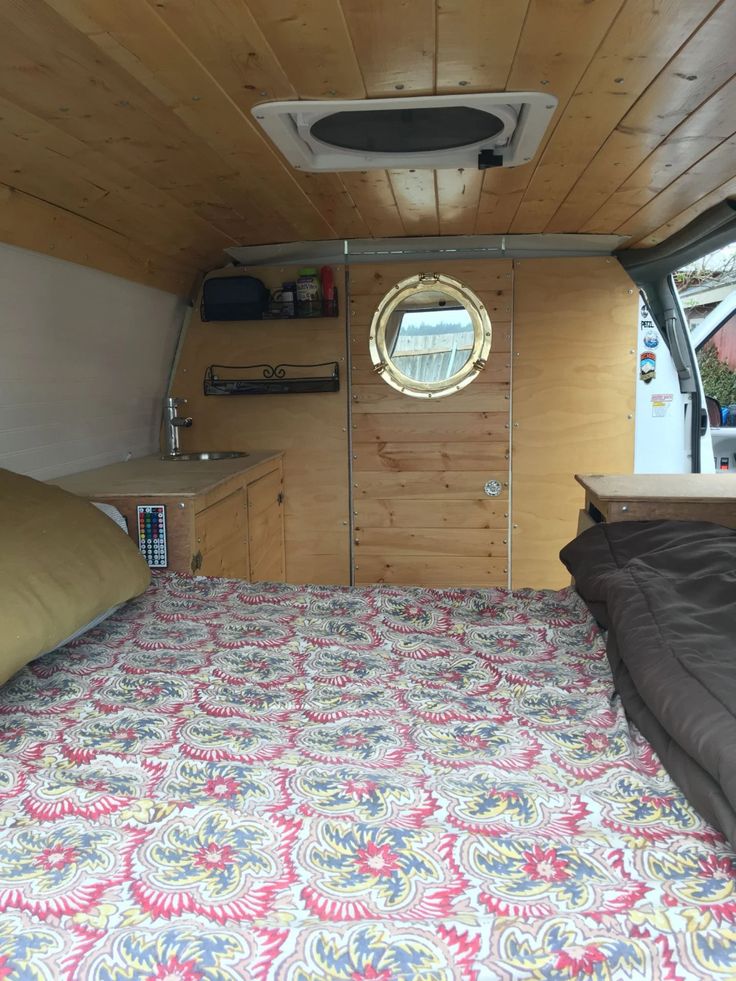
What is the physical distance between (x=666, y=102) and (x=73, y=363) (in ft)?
7.06

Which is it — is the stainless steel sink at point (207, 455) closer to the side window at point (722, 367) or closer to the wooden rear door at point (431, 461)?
the wooden rear door at point (431, 461)

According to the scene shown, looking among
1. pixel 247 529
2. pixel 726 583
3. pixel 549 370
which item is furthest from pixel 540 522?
pixel 726 583

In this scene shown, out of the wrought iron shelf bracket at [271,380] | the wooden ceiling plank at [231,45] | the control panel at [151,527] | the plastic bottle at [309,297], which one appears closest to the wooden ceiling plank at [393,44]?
the wooden ceiling plank at [231,45]

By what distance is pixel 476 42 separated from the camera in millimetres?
1519

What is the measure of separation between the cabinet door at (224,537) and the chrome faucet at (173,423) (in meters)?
0.66

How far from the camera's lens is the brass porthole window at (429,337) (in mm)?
3812

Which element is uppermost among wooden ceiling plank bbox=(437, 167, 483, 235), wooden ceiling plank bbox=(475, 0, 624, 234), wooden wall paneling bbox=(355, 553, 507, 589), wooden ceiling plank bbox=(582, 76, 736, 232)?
wooden ceiling plank bbox=(437, 167, 483, 235)

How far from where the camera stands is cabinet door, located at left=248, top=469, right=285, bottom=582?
3387mm

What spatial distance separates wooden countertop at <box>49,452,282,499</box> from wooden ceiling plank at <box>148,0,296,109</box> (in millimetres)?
1289

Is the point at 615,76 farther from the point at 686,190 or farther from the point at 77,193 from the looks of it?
the point at 77,193

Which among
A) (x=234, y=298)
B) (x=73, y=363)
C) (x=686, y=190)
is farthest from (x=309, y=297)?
(x=686, y=190)

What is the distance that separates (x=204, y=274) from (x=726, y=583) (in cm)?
314

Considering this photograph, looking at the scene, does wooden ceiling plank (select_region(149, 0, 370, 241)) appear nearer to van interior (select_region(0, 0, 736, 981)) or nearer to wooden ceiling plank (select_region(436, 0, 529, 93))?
van interior (select_region(0, 0, 736, 981))

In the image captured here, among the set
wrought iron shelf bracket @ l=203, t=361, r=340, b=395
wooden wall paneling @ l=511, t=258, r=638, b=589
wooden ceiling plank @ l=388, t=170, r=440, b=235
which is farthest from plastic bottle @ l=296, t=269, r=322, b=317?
wooden wall paneling @ l=511, t=258, r=638, b=589
